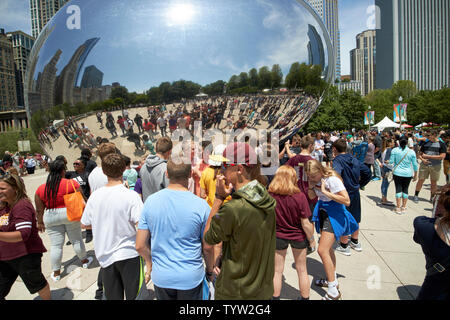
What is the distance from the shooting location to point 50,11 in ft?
12.9

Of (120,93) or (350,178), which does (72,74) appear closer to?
(120,93)

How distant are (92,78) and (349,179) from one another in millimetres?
3693

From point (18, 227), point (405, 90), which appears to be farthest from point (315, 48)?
point (405, 90)

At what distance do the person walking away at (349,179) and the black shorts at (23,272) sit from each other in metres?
3.92

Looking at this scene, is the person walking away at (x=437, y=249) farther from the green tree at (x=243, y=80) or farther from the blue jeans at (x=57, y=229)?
the blue jeans at (x=57, y=229)

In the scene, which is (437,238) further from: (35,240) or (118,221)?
(35,240)

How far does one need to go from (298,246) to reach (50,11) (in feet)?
15.8

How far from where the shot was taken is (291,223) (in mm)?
2748

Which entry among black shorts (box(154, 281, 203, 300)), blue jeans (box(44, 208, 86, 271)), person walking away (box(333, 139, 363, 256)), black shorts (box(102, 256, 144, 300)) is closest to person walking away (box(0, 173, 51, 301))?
blue jeans (box(44, 208, 86, 271))

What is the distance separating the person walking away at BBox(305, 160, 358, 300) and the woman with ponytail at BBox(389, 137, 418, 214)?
3.61 metres

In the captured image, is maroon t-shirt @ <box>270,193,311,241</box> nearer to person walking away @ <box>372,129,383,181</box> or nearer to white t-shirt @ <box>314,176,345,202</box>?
white t-shirt @ <box>314,176,345,202</box>

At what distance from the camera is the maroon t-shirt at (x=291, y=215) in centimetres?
269

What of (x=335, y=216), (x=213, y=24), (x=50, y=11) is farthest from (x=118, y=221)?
(x=50, y=11)
